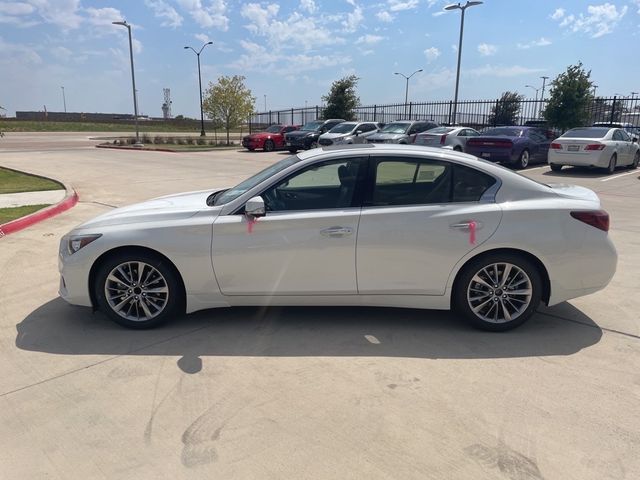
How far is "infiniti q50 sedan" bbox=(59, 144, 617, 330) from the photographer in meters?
4.06

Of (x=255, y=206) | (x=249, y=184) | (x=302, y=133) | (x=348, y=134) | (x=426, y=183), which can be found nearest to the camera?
(x=255, y=206)

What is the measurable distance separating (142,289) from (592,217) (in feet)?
12.4

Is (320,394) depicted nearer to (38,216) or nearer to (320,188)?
(320,188)

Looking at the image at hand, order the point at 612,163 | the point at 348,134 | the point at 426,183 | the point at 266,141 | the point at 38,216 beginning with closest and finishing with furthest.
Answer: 1. the point at 426,183
2. the point at 38,216
3. the point at 612,163
4. the point at 348,134
5. the point at 266,141

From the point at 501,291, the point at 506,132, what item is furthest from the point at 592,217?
the point at 506,132

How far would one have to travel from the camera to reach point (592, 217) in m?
4.12

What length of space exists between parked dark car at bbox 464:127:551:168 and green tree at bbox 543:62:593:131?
8044 mm

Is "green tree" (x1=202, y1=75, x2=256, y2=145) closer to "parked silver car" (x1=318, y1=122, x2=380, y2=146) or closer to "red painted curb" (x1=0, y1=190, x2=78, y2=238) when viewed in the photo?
"parked silver car" (x1=318, y1=122, x2=380, y2=146)

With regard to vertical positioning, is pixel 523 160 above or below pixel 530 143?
below

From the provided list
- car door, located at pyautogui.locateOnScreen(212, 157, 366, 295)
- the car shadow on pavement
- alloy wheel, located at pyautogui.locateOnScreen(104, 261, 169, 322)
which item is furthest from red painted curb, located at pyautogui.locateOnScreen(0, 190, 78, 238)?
car door, located at pyautogui.locateOnScreen(212, 157, 366, 295)

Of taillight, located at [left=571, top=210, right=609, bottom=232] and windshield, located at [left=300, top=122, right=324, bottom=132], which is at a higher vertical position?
windshield, located at [left=300, top=122, right=324, bottom=132]

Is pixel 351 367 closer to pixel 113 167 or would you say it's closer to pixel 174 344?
pixel 174 344

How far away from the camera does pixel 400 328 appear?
171 inches

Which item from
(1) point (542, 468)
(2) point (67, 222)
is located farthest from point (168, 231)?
(2) point (67, 222)
